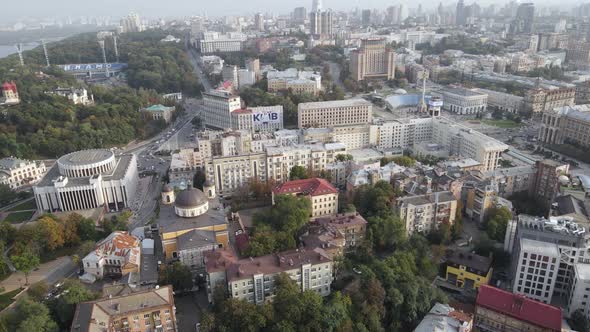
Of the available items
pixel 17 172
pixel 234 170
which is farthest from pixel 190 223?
pixel 17 172

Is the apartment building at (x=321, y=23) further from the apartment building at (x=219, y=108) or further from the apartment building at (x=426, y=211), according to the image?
the apartment building at (x=426, y=211)

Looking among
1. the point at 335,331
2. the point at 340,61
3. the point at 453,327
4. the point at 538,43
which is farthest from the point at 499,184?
the point at 538,43

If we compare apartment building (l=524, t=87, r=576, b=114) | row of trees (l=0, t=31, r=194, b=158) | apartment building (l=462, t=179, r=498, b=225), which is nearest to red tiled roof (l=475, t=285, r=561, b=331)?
apartment building (l=462, t=179, r=498, b=225)

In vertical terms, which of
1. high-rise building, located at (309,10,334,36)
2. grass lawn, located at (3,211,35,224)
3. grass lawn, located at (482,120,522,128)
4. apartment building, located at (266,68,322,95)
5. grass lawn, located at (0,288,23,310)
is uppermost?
high-rise building, located at (309,10,334,36)

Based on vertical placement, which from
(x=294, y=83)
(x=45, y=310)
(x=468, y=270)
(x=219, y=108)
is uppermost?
(x=294, y=83)

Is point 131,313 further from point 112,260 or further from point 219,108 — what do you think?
point 219,108

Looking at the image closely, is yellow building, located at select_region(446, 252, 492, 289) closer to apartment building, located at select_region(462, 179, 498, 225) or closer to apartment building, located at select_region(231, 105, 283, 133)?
apartment building, located at select_region(462, 179, 498, 225)
